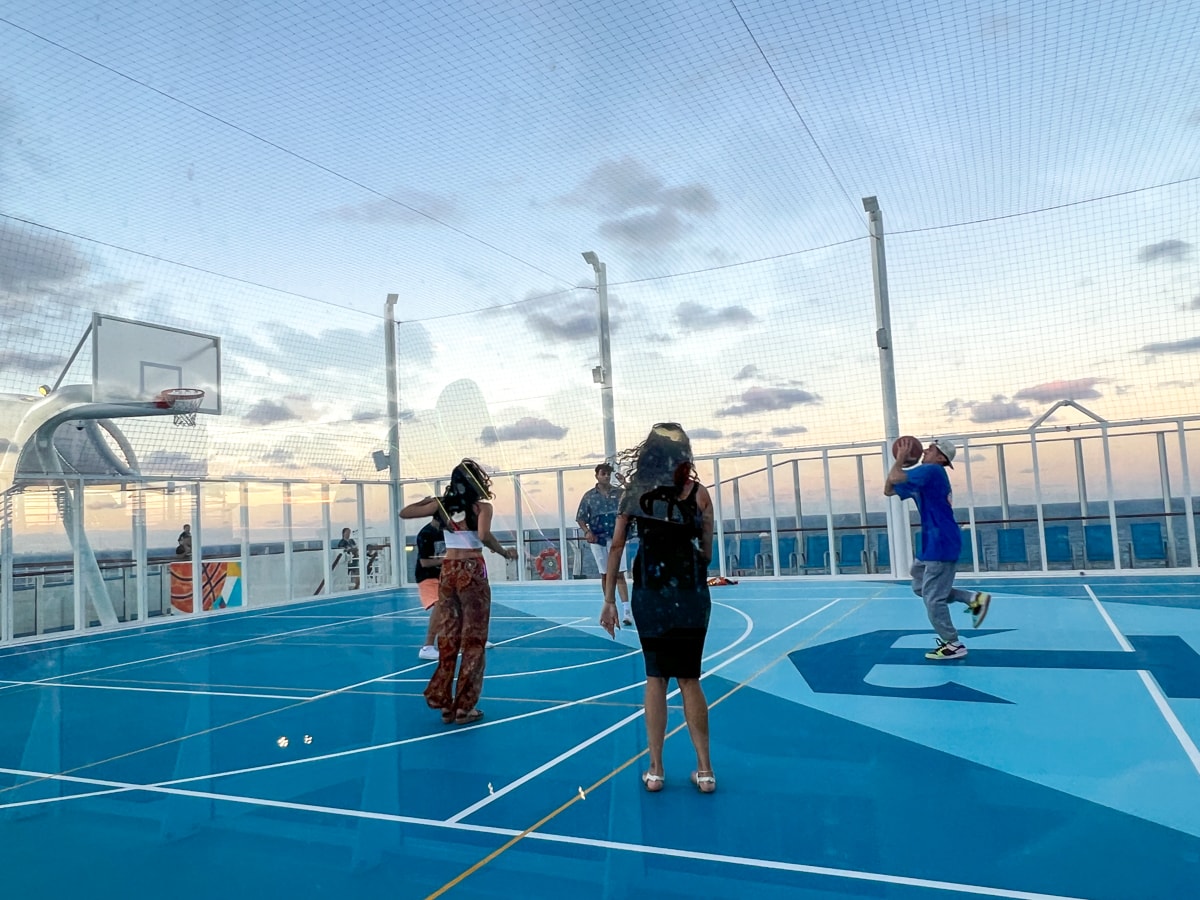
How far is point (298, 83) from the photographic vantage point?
357 inches

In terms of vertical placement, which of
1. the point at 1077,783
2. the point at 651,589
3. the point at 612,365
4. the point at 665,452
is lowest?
the point at 1077,783

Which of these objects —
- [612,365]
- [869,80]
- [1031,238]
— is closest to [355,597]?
[612,365]

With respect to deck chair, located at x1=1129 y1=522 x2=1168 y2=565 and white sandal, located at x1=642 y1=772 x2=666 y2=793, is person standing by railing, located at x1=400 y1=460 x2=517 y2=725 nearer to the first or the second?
white sandal, located at x1=642 y1=772 x2=666 y2=793

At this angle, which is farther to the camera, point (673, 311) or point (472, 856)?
point (673, 311)

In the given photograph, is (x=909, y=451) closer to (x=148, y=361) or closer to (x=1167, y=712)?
(x=1167, y=712)

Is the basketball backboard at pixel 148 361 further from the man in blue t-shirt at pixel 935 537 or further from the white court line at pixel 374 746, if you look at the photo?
the man in blue t-shirt at pixel 935 537

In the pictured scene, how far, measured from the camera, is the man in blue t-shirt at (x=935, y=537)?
6004 mm

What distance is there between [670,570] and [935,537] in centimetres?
344

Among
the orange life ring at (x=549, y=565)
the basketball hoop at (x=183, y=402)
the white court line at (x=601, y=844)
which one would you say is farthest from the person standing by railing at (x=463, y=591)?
the orange life ring at (x=549, y=565)

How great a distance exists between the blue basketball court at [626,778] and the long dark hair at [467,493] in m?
1.24

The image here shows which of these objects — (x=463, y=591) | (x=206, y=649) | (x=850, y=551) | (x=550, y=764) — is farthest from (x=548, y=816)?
(x=850, y=551)

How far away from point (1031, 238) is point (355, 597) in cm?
1213

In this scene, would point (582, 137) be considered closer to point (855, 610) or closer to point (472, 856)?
point (855, 610)

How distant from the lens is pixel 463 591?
5.05 meters
